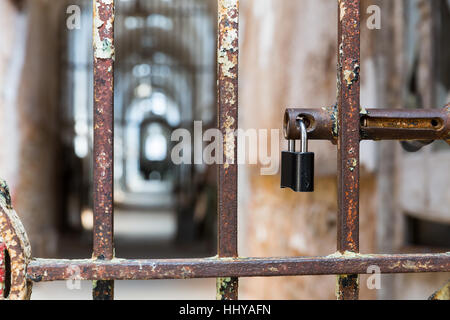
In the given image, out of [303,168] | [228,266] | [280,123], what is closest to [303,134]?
[303,168]

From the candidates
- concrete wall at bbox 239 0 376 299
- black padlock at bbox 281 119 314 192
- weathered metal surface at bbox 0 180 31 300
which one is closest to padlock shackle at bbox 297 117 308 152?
black padlock at bbox 281 119 314 192

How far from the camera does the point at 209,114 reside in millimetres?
7512

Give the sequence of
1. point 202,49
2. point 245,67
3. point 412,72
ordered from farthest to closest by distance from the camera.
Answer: point 202,49 < point 245,67 < point 412,72

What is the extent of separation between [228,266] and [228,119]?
259 mm

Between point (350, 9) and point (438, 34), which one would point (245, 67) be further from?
point (350, 9)

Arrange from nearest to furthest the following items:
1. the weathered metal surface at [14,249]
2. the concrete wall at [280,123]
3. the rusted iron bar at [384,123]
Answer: the weathered metal surface at [14,249], the rusted iron bar at [384,123], the concrete wall at [280,123]

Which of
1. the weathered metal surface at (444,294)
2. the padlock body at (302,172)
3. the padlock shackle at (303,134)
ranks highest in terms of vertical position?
the padlock shackle at (303,134)

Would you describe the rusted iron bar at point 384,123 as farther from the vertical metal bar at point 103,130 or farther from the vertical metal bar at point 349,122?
the vertical metal bar at point 103,130

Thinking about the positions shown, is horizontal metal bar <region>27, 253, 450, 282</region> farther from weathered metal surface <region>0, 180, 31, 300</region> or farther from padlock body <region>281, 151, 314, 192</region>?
padlock body <region>281, 151, 314, 192</region>

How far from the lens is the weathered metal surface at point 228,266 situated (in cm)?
75

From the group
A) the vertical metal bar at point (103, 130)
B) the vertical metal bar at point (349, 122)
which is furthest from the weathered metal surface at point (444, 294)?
the vertical metal bar at point (103, 130)

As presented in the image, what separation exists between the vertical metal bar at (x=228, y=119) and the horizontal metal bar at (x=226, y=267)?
33 millimetres
